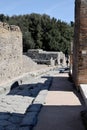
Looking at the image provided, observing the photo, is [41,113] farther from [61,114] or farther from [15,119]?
[15,119]

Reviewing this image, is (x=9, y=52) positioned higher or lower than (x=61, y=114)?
higher

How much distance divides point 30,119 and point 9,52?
10.9m

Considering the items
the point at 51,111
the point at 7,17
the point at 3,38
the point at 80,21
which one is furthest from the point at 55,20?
the point at 51,111

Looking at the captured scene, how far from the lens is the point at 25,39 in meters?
52.9

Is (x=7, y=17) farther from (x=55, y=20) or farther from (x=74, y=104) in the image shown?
(x=74, y=104)

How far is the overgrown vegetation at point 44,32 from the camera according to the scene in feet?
174

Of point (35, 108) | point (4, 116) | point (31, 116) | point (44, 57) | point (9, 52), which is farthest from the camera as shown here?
point (44, 57)

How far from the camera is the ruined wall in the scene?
16153 millimetres

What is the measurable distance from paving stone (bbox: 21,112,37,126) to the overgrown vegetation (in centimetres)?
4450

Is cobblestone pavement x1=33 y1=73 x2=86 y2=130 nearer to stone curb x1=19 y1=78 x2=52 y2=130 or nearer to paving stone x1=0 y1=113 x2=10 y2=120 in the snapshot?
stone curb x1=19 y1=78 x2=52 y2=130

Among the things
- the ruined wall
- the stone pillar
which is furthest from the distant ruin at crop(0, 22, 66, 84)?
the stone pillar

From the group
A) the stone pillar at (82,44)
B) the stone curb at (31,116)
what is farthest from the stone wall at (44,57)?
the stone curb at (31,116)

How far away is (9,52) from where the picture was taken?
57.6 ft

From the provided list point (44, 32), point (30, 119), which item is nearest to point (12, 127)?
point (30, 119)
